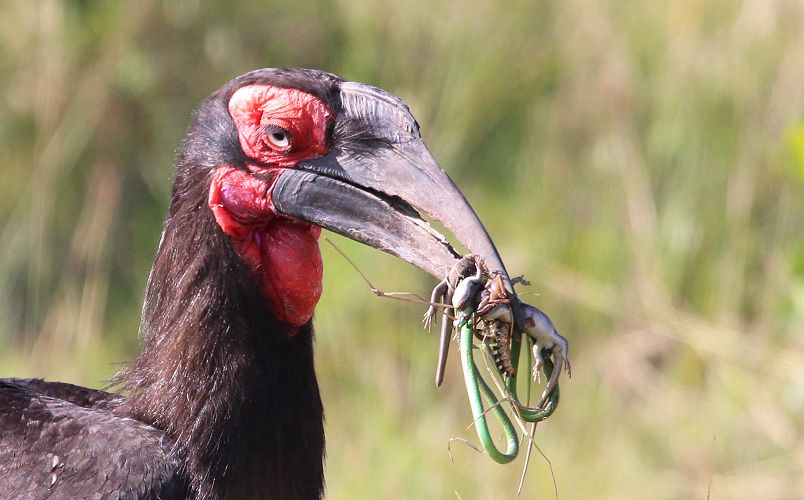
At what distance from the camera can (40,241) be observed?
6.09 metres

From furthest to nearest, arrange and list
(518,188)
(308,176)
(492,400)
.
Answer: (518,188) < (308,176) < (492,400)

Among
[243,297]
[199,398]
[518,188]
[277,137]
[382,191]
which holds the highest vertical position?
[277,137]

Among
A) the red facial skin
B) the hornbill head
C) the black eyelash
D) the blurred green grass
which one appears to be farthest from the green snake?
the blurred green grass

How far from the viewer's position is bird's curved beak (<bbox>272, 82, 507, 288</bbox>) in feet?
10.1

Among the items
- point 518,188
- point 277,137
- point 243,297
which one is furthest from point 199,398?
point 518,188

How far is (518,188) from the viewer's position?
655 centimetres

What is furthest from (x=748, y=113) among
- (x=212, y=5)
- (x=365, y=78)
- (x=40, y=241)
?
(x=40, y=241)

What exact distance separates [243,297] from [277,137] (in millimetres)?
367

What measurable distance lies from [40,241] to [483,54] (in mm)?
2104

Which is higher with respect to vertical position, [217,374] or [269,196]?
[269,196]

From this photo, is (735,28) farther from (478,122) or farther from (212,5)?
(212,5)

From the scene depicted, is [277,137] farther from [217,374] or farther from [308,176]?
[217,374]

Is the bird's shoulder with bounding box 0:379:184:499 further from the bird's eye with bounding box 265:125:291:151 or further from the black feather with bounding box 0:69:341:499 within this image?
the bird's eye with bounding box 265:125:291:151

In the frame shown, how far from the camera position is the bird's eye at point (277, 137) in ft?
10.8
